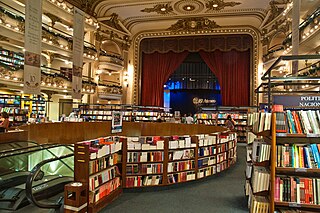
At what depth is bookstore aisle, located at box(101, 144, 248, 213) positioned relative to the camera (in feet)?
13.2

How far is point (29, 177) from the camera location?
311 centimetres

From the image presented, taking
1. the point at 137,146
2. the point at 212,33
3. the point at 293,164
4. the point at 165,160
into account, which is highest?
the point at 212,33

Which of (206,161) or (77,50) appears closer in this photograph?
(206,161)

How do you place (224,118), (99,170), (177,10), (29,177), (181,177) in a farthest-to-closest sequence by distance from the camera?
1. (177,10)
2. (224,118)
3. (181,177)
4. (99,170)
5. (29,177)

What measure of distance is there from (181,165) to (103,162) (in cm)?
181

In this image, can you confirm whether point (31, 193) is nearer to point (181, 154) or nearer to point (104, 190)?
point (104, 190)

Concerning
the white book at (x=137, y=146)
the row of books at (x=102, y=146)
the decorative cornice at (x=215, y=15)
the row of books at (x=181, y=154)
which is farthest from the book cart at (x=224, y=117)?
the row of books at (x=102, y=146)

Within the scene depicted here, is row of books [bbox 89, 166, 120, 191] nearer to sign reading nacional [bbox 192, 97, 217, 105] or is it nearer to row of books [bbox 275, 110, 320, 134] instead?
row of books [bbox 275, 110, 320, 134]

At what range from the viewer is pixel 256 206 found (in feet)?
10.0

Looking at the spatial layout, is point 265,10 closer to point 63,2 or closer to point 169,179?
point 63,2

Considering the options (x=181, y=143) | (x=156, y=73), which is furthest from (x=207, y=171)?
(x=156, y=73)

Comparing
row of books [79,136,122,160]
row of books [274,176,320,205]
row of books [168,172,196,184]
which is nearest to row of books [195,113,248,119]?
row of books [168,172,196,184]

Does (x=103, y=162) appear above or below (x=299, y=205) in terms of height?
above

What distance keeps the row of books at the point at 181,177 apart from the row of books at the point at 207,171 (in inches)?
9.1
